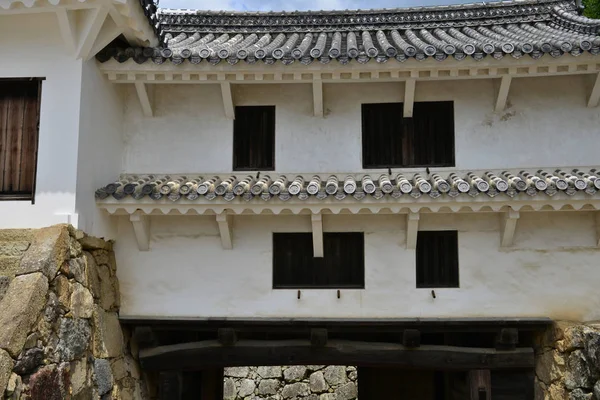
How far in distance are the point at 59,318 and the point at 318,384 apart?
41.7 feet

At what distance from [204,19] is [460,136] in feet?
19.8

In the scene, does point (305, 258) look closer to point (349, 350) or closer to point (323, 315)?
point (323, 315)

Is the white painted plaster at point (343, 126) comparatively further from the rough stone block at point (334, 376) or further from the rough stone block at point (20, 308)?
the rough stone block at point (334, 376)

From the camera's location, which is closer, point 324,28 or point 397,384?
point 324,28

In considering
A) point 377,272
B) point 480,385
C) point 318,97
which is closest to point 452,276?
point 377,272

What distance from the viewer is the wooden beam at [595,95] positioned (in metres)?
7.48

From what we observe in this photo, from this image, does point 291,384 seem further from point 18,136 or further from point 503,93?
point 18,136

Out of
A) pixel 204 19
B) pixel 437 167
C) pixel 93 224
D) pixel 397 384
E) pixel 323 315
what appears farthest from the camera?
pixel 397 384

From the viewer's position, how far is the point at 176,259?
25.0 feet

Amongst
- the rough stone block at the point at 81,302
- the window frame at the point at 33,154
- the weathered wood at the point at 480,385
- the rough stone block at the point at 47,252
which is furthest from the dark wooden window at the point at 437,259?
the window frame at the point at 33,154

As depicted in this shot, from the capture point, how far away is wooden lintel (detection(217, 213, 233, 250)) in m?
7.05

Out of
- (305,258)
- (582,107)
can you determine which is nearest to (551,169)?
(582,107)

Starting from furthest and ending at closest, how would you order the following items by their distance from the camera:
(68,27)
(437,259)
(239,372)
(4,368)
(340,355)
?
1. (239,372)
2. (340,355)
3. (437,259)
4. (68,27)
5. (4,368)

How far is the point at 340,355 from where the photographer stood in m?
7.69
